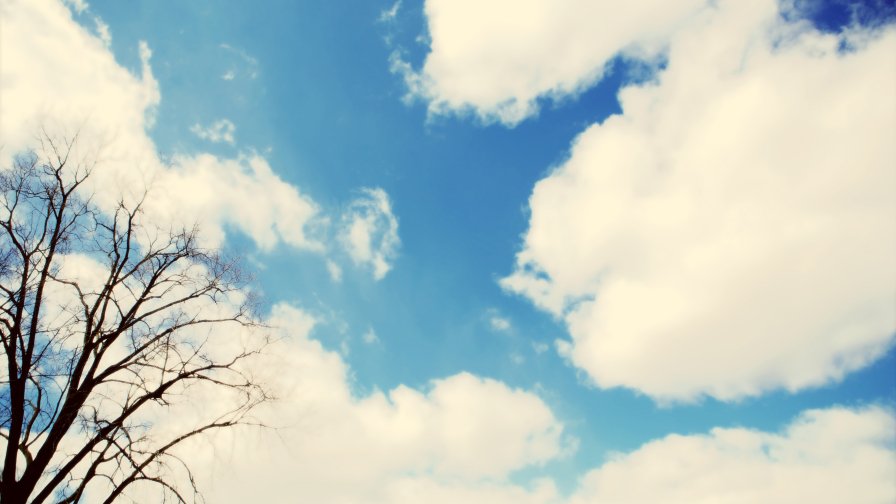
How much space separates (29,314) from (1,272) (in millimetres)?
1094

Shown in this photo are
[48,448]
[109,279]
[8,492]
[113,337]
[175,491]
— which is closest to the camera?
[8,492]

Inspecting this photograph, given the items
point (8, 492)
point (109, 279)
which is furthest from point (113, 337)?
point (8, 492)

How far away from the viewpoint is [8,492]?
25.4ft

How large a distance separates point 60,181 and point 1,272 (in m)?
2.19

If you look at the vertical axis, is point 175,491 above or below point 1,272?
below

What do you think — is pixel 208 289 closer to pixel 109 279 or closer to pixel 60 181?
pixel 109 279

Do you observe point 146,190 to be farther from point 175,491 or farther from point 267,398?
point 175,491

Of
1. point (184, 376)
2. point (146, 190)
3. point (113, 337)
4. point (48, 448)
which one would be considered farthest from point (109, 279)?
point (48, 448)

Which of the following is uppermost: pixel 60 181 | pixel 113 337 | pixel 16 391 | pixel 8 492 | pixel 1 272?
pixel 60 181

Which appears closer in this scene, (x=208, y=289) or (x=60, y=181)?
(x=60, y=181)

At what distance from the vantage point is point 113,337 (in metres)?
9.81

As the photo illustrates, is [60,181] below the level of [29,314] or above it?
above

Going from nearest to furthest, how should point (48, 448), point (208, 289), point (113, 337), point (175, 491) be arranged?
point (48, 448)
point (175, 491)
point (113, 337)
point (208, 289)

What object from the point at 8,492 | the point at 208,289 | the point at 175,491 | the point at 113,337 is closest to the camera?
the point at 8,492
